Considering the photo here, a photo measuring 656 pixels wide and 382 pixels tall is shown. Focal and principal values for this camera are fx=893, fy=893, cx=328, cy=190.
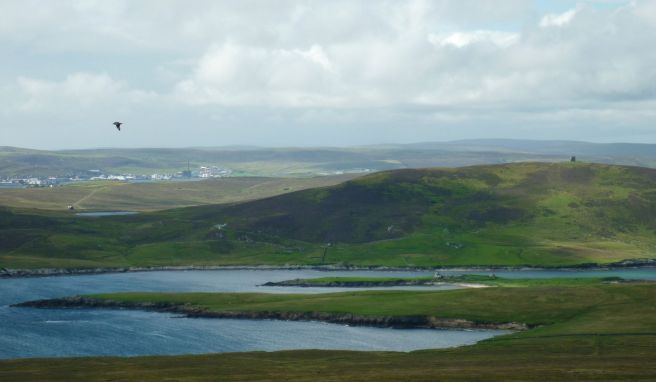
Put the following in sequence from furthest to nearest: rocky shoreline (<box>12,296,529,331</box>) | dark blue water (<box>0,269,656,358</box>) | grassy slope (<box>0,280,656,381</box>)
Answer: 1. rocky shoreline (<box>12,296,529,331</box>)
2. dark blue water (<box>0,269,656,358</box>)
3. grassy slope (<box>0,280,656,381</box>)

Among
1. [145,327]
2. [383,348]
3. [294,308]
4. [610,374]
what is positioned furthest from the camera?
[294,308]

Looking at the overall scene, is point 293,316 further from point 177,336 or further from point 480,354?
point 480,354

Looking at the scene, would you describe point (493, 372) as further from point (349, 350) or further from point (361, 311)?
point (361, 311)

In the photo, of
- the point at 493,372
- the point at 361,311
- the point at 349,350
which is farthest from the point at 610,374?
the point at 361,311

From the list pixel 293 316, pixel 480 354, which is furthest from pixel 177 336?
pixel 480 354

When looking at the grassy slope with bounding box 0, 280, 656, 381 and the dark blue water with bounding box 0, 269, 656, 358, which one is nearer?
the grassy slope with bounding box 0, 280, 656, 381

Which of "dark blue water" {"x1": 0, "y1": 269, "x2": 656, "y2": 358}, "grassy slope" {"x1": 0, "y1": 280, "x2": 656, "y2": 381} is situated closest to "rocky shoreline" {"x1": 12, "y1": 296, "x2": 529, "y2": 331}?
"grassy slope" {"x1": 0, "y1": 280, "x2": 656, "y2": 381}

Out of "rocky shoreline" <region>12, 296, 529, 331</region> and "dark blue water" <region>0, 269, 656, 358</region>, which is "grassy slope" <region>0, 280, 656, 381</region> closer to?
"rocky shoreline" <region>12, 296, 529, 331</region>
